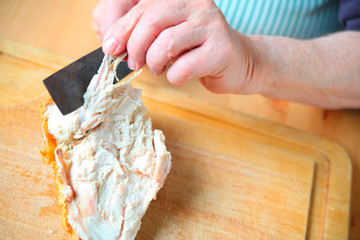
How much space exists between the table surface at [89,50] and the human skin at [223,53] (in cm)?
17

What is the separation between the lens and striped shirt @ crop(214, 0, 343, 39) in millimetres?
2068

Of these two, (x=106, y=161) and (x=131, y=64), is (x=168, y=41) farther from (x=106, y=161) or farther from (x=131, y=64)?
(x=106, y=161)

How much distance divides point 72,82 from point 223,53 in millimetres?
719

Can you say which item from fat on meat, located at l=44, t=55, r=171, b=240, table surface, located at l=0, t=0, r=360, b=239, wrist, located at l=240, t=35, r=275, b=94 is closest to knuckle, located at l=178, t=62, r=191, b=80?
fat on meat, located at l=44, t=55, r=171, b=240

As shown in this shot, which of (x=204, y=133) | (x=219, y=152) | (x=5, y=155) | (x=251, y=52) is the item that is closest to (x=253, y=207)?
(x=219, y=152)

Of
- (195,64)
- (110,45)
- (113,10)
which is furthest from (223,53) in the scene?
(113,10)

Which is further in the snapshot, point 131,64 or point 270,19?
point 270,19

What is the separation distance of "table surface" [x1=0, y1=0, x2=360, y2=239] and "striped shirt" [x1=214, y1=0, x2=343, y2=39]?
20.8 inches

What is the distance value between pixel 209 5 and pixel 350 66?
3.72 ft

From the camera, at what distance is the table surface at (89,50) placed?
83.7 inches

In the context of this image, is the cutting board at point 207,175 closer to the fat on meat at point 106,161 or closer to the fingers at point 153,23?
the fat on meat at point 106,161

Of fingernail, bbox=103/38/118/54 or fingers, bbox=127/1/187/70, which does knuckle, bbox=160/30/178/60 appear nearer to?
fingers, bbox=127/1/187/70

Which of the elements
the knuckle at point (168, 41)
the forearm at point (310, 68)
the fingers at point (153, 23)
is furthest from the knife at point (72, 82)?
the forearm at point (310, 68)

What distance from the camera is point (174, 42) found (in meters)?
1.32
